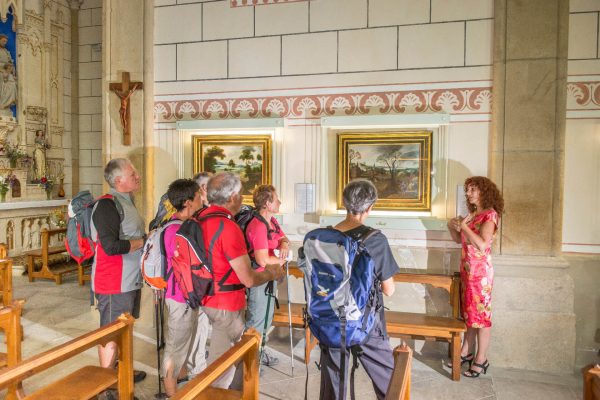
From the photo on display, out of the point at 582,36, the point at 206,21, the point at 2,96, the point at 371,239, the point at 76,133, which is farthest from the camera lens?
the point at 76,133

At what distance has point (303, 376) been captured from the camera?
4133 mm

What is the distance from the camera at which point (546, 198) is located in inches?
168

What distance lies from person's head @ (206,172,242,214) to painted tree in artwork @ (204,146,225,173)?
7.01 feet

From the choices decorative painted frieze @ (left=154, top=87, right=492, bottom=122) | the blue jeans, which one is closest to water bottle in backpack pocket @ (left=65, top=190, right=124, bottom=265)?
the blue jeans

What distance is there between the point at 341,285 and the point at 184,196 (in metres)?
1.40

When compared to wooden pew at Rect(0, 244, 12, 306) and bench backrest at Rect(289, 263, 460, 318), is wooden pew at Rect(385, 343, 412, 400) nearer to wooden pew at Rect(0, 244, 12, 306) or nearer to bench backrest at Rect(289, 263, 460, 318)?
bench backrest at Rect(289, 263, 460, 318)

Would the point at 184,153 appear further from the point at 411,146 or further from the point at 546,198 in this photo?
the point at 546,198

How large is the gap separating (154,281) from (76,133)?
879cm

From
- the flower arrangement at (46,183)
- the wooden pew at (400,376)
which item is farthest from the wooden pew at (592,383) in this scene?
Answer: the flower arrangement at (46,183)

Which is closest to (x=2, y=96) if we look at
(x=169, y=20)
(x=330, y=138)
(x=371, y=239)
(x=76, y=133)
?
(x=76, y=133)

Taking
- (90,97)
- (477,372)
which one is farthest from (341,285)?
(90,97)

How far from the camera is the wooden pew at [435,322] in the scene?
13.3 feet

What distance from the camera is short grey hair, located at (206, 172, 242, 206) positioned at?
119 inches

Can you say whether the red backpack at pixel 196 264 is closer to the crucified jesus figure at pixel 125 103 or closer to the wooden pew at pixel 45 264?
the crucified jesus figure at pixel 125 103
